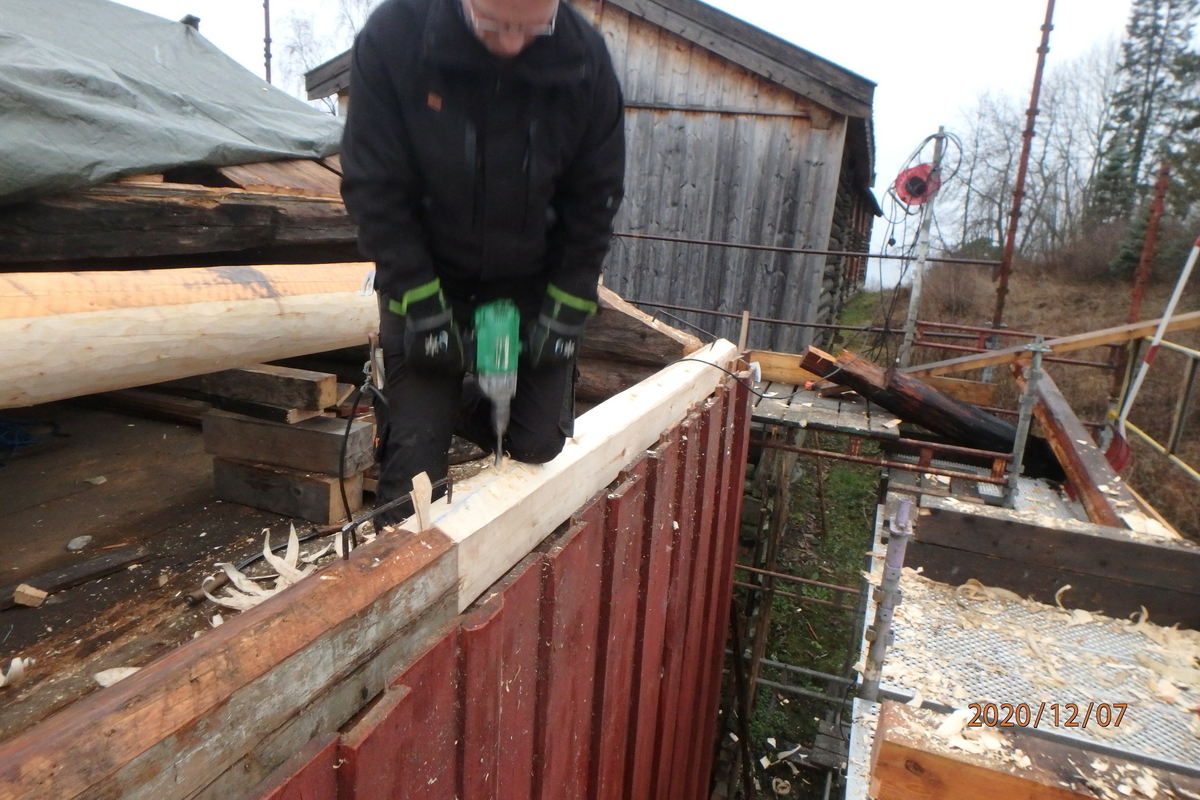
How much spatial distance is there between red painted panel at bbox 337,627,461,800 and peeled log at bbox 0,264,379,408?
51.0 inches

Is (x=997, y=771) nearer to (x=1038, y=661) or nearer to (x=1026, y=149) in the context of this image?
(x=1038, y=661)

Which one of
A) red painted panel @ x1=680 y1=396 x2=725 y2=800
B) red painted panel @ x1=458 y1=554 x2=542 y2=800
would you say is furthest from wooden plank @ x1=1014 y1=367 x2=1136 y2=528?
red painted panel @ x1=458 y1=554 x2=542 y2=800

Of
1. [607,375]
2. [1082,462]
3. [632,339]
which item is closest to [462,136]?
[632,339]

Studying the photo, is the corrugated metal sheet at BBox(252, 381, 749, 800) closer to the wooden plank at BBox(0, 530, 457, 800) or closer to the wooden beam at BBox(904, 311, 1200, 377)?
the wooden plank at BBox(0, 530, 457, 800)

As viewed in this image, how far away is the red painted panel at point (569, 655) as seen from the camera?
5.66 ft

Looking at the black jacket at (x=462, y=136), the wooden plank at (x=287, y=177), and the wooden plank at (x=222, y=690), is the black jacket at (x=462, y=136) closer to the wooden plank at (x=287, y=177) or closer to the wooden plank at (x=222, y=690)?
the wooden plank at (x=222, y=690)

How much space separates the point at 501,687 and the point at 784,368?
5.40 m

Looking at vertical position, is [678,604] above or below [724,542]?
above

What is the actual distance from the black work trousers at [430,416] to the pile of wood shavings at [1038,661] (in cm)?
165

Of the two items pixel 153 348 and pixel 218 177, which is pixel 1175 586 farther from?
pixel 218 177

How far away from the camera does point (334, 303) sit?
270cm

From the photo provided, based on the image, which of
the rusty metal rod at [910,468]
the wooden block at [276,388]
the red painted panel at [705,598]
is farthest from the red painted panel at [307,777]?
the rusty metal rod at [910,468]

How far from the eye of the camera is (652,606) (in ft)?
8.34

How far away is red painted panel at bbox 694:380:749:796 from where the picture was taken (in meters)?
3.64
